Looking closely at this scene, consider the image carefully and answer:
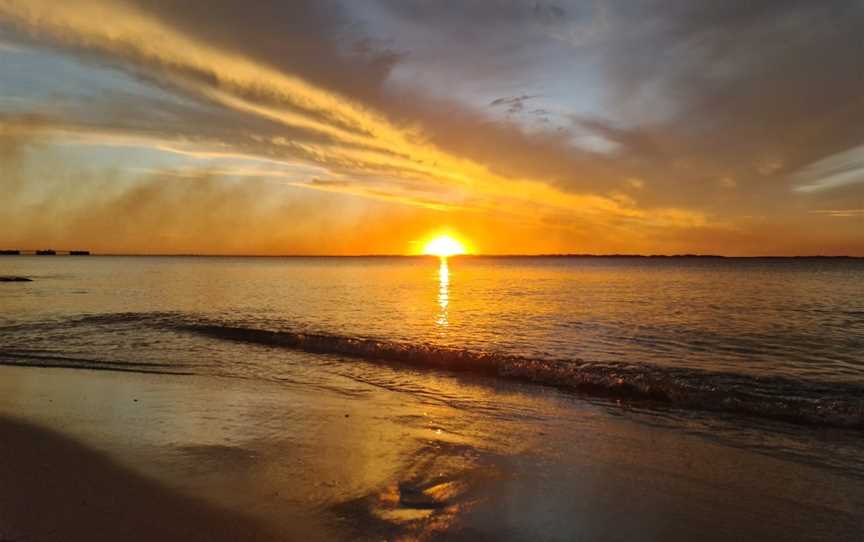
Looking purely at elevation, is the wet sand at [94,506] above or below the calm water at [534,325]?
above

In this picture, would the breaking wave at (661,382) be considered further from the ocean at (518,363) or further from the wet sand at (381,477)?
the wet sand at (381,477)

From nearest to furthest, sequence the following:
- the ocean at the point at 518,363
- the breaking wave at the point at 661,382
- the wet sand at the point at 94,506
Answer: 1. the wet sand at the point at 94,506
2. the ocean at the point at 518,363
3. the breaking wave at the point at 661,382

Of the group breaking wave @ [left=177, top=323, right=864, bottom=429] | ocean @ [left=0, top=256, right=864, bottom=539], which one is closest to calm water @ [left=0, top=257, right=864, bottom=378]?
ocean @ [left=0, top=256, right=864, bottom=539]

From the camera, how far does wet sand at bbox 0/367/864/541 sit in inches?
218

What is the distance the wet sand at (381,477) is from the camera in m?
5.53

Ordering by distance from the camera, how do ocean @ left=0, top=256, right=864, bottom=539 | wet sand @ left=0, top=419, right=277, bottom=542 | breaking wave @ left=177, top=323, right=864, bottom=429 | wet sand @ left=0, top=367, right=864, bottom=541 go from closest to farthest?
wet sand @ left=0, top=419, right=277, bottom=542, wet sand @ left=0, top=367, right=864, bottom=541, ocean @ left=0, top=256, right=864, bottom=539, breaking wave @ left=177, top=323, right=864, bottom=429

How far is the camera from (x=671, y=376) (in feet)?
45.7

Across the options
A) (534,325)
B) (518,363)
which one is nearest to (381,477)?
(518,363)

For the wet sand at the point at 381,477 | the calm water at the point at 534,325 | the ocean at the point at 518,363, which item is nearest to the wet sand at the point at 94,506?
the wet sand at the point at 381,477

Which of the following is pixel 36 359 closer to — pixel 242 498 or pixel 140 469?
pixel 140 469

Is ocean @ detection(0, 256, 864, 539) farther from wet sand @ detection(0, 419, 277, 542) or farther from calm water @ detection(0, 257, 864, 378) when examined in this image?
wet sand @ detection(0, 419, 277, 542)

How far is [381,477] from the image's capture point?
22.5 feet

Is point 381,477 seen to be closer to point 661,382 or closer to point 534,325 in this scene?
point 661,382

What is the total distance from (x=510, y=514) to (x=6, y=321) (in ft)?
96.6
